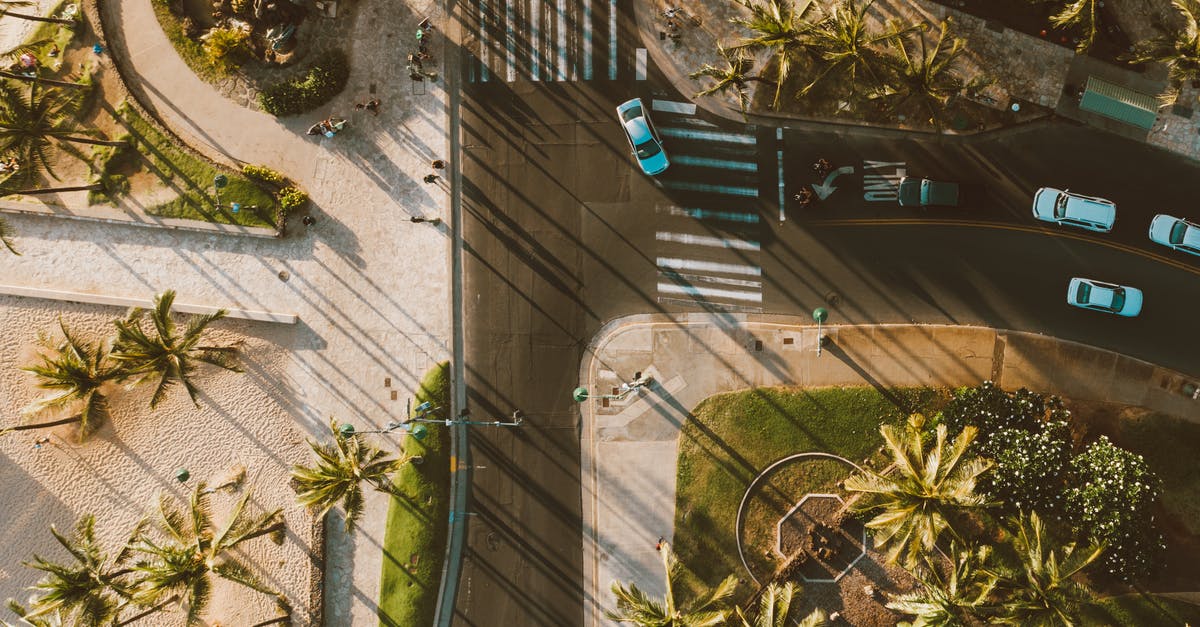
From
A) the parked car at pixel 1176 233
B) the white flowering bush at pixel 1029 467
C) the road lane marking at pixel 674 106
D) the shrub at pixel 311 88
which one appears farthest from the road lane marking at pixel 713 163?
the parked car at pixel 1176 233

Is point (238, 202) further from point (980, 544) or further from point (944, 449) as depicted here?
point (980, 544)

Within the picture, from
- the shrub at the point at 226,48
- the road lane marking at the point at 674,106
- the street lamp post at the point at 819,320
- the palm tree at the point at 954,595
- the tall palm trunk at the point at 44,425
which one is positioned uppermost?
the shrub at the point at 226,48

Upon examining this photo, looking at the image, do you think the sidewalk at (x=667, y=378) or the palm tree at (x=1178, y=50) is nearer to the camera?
the palm tree at (x=1178, y=50)

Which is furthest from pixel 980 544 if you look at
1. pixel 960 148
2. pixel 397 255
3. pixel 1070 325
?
pixel 397 255

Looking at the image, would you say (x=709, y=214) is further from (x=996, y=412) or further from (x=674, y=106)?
(x=996, y=412)

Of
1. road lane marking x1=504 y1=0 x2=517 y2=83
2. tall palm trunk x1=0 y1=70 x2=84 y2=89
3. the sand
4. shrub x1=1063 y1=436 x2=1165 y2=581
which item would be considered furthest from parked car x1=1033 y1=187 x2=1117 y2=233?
tall palm trunk x1=0 y1=70 x2=84 y2=89

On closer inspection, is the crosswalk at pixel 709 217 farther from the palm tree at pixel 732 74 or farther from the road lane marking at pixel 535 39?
the road lane marking at pixel 535 39
